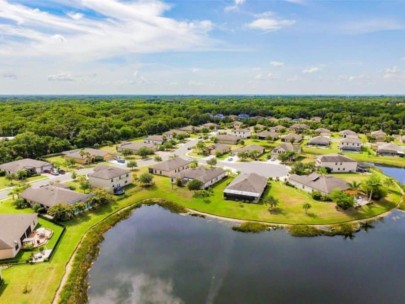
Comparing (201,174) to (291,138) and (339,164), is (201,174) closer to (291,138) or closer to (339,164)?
(339,164)

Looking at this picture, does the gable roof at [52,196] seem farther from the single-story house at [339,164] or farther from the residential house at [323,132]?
the residential house at [323,132]

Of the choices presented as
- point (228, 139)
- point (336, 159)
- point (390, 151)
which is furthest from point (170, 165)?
point (390, 151)

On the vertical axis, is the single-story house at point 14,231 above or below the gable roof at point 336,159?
below

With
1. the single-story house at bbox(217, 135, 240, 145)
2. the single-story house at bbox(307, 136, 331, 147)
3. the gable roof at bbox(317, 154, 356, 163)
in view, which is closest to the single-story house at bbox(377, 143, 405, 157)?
the single-story house at bbox(307, 136, 331, 147)

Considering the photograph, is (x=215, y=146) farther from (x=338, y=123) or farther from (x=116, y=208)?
(x=338, y=123)

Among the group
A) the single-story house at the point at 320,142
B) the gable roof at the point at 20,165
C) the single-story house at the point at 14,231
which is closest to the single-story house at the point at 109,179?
the single-story house at the point at 14,231

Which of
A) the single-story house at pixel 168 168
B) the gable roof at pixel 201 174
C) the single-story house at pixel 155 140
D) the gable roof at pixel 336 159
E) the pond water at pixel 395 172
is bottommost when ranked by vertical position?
the single-story house at pixel 155 140

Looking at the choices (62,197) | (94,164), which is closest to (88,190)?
(62,197)
